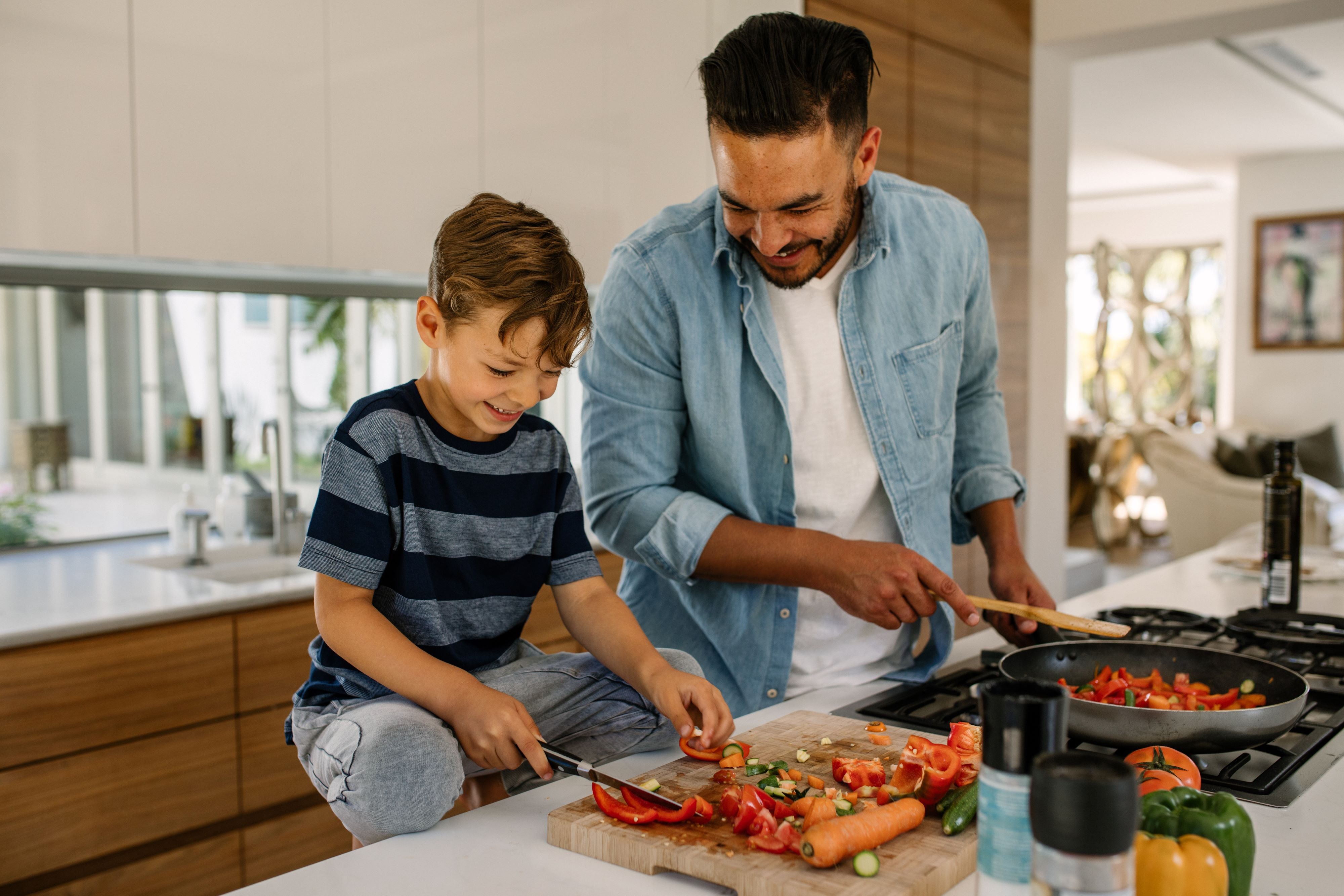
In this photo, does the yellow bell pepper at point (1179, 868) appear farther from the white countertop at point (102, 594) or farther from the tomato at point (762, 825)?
the white countertop at point (102, 594)

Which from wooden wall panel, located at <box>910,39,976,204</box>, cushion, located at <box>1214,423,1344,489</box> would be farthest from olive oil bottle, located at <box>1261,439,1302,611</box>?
cushion, located at <box>1214,423,1344,489</box>

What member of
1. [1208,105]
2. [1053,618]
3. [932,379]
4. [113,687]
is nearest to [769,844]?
[1053,618]

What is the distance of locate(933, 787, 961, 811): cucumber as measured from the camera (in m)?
0.95

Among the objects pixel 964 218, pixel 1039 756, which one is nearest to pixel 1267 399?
pixel 964 218

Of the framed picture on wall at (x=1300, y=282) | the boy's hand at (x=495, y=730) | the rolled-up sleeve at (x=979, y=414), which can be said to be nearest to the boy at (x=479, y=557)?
the boy's hand at (x=495, y=730)

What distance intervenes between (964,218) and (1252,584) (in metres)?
1.10

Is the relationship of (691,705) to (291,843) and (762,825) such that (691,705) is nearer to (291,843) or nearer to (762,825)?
(762,825)

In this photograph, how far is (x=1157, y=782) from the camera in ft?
2.99

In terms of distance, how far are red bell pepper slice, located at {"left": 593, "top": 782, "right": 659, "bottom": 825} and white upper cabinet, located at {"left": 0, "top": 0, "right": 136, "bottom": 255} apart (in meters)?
1.82

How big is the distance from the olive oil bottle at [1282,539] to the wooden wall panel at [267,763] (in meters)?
1.88

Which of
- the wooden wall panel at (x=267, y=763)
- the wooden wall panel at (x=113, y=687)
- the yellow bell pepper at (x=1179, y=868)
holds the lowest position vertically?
the wooden wall panel at (x=267, y=763)

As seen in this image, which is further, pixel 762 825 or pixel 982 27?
pixel 982 27

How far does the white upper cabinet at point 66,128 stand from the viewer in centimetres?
210

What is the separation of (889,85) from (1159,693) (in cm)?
292
